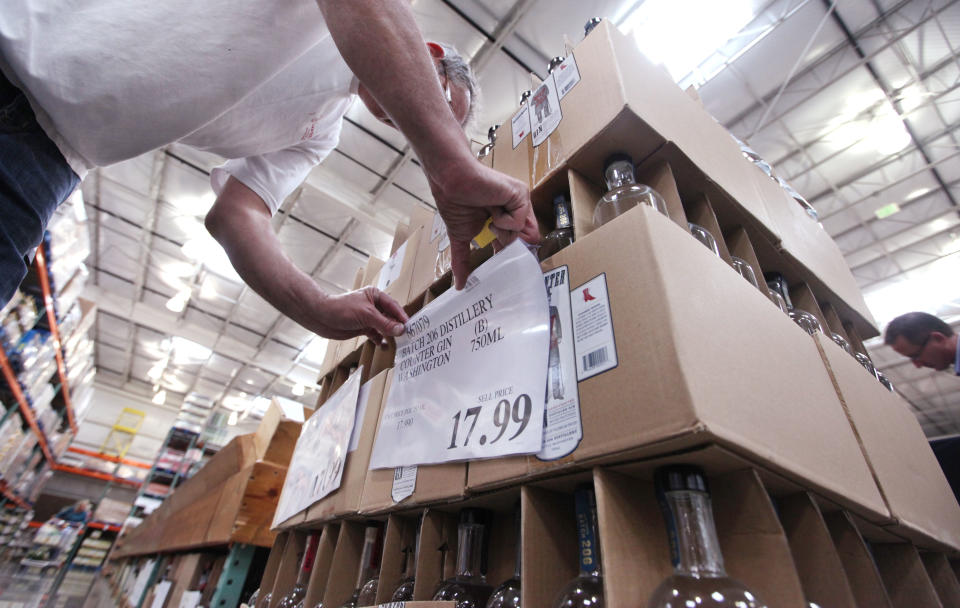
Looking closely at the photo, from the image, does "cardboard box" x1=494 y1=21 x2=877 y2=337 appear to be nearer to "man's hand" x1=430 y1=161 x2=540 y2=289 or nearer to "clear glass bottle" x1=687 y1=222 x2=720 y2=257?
"clear glass bottle" x1=687 y1=222 x2=720 y2=257

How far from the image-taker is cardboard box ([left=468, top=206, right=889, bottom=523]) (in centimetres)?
51

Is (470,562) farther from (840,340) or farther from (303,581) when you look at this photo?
(840,340)

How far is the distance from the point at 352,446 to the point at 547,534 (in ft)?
2.45

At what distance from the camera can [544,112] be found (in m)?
1.10

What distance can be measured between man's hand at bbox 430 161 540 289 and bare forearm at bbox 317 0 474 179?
6cm

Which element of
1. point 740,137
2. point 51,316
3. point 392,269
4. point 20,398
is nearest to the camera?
point 392,269

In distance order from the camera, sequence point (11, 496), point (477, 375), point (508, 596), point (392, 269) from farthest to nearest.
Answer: point (11, 496) → point (392, 269) → point (477, 375) → point (508, 596)

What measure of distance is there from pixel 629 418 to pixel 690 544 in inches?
6.7

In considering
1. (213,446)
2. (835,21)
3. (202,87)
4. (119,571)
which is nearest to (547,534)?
(202,87)

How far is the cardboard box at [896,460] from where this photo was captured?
0.79m

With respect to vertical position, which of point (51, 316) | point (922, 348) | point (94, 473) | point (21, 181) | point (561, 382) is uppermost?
point (94, 473)

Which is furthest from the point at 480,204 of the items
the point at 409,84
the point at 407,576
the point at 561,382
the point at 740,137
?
the point at 740,137

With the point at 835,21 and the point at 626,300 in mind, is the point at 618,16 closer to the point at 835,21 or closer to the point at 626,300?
the point at 835,21

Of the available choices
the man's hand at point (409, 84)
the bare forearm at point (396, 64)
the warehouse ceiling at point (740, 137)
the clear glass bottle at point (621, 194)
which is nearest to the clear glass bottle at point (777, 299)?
the clear glass bottle at point (621, 194)
